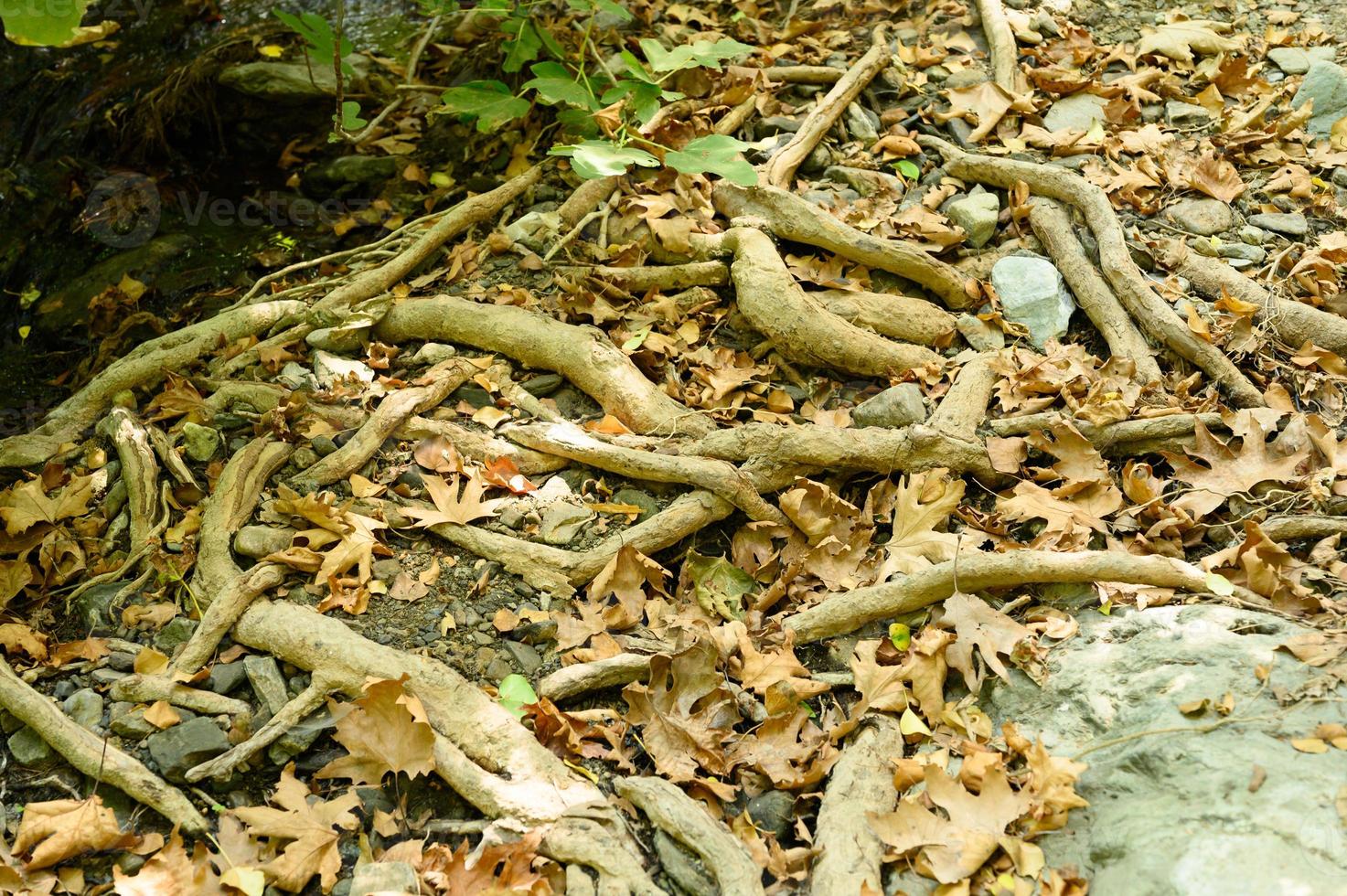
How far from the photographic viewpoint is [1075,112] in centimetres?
484

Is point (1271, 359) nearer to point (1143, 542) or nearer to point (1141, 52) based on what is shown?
point (1143, 542)

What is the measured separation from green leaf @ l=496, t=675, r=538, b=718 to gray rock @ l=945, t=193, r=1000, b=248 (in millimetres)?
2847

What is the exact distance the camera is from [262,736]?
293 centimetres

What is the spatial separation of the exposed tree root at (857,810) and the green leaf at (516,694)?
96 centimetres

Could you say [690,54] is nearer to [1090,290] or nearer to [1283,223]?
[1090,290]

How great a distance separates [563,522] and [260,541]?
1.09m

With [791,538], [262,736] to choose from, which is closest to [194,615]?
[262,736]

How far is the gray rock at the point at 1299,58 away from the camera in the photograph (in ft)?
16.0

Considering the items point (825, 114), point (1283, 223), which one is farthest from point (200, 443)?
point (1283, 223)

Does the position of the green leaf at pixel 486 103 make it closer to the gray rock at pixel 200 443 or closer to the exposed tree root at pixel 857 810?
the gray rock at pixel 200 443

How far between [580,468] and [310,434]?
1100mm

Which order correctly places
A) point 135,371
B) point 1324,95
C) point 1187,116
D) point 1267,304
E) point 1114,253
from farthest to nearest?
point 1187,116 < point 1324,95 < point 135,371 < point 1114,253 < point 1267,304

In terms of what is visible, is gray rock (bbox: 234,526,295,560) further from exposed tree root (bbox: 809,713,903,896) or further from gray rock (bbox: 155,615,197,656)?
exposed tree root (bbox: 809,713,903,896)

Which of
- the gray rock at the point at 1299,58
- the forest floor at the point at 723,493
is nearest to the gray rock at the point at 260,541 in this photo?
the forest floor at the point at 723,493
